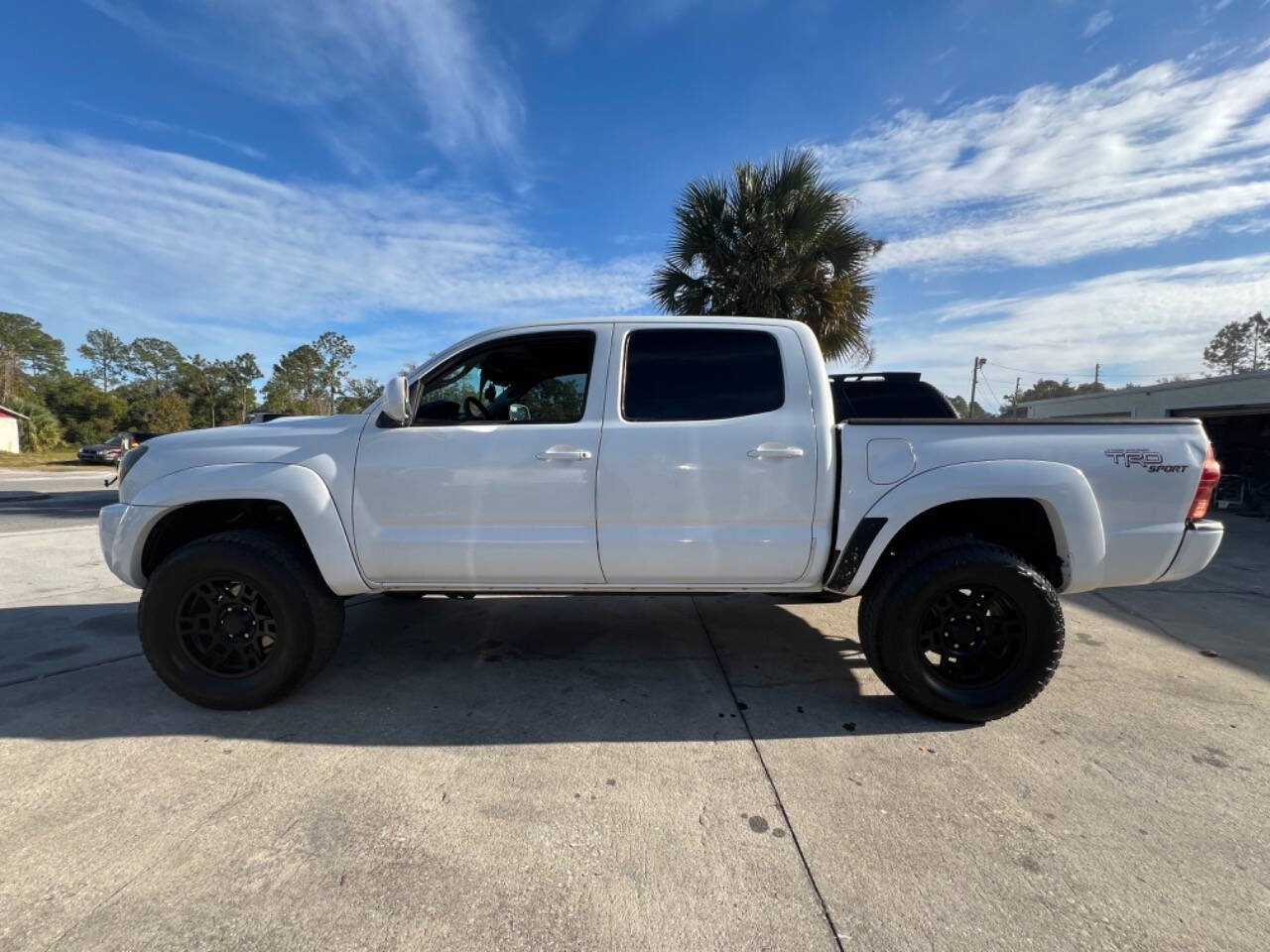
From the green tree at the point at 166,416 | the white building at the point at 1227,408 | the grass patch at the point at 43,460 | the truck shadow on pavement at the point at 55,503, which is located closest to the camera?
the truck shadow on pavement at the point at 55,503

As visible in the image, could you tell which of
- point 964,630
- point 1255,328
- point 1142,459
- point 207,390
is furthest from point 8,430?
point 1255,328

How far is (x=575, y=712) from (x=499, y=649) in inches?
39.2

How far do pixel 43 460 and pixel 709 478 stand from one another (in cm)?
4307

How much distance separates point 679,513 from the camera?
2877 mm

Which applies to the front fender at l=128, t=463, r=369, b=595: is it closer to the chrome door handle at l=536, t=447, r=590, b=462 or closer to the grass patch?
the chrome door handle at l=536, t=447, r=590, b=462

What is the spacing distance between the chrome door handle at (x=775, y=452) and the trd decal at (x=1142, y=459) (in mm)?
1445

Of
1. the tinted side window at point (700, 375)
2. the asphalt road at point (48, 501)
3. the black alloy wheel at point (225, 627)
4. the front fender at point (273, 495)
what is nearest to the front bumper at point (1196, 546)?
the tinted side window at point (700, 375)

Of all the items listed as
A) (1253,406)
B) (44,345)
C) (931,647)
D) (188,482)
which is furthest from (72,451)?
(1253,406)

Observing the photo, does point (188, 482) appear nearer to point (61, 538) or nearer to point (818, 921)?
point (818, 921)

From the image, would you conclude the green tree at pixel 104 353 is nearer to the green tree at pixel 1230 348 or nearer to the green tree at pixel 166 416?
the green tree at pixel 166 416

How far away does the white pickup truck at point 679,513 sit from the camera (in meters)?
2.79

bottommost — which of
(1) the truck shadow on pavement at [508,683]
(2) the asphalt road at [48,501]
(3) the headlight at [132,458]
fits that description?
(2) the asphalt road at [48,501]

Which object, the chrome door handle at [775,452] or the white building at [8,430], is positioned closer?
the chrome door handle at [775,452]

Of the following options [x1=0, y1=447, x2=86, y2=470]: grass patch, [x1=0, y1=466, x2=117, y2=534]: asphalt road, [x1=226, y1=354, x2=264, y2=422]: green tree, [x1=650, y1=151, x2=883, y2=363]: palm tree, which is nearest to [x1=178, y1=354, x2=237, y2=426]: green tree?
[x1=226, y1=354, x2=264, y2=422]: green tree
